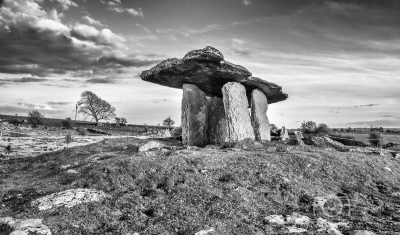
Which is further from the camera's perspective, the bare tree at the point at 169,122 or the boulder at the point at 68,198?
the bare tree at the point at 169,122

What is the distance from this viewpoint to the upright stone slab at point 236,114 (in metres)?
12.8

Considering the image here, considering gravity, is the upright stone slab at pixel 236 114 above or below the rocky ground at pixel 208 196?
above

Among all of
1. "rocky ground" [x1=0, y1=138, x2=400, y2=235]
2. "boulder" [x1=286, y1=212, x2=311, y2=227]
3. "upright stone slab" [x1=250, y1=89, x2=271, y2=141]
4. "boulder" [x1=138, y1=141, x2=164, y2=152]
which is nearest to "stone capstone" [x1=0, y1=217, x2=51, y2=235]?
"rocky ground" [x1=0, y1=138, x2=400, y2=235]

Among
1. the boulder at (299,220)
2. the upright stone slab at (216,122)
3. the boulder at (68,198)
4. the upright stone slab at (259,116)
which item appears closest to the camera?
the boulder at (299,220)

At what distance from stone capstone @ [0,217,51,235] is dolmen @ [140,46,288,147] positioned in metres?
8.34

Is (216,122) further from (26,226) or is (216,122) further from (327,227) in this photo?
(26,226)

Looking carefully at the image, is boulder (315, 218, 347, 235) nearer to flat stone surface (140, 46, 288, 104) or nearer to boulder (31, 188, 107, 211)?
boulder (31, 188, 107, 211)

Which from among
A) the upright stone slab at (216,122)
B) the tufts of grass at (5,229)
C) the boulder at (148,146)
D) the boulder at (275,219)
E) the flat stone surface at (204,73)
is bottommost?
the tufts of grass at (5,229)

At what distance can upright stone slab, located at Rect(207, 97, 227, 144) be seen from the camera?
1507 centimetres

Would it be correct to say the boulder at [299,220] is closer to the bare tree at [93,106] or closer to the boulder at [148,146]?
the boulder at [148,146]

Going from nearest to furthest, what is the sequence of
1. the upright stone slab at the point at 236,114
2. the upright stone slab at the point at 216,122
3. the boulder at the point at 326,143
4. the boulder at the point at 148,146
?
the boulder at the point at 148,146
the upright stone slab at the point at 236,114
the boulder at the point at 326,143
the upright stone slab at the point at 216,122

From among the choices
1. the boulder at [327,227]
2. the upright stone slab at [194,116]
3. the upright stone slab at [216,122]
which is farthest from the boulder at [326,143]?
the boulder at [327,227]

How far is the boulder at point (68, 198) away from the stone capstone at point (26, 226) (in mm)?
531

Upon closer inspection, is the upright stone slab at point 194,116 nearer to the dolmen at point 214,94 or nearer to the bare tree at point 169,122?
the dolmen at point 214,94
